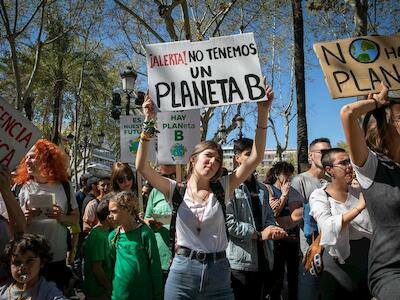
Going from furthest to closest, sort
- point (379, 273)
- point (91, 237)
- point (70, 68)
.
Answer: point (70, 68), point (91, 237), point (379, 273)

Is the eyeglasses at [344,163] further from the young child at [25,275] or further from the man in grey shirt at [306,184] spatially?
the young child at [25,275]

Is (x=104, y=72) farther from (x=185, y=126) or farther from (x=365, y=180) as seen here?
(x=365, y=180)

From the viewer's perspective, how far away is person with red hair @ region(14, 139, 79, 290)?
3.84 metres

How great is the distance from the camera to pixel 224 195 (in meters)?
3.19

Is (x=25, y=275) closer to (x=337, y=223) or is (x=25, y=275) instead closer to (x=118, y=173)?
(x=118, y=173)

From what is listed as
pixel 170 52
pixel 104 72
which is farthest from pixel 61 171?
pixel 104 72

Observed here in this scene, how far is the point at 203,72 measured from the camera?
4.06m

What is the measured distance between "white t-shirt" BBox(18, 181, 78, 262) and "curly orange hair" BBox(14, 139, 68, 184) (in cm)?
8

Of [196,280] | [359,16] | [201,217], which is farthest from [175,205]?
[359,16]

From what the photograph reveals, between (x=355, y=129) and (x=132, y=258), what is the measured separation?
233 cm

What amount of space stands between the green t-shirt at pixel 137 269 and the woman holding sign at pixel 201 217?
862 millimetres

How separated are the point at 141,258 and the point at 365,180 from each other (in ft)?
7.31

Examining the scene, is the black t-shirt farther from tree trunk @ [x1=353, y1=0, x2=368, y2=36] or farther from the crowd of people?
tree trunk @ [x1=353, y1=0, x2=368, y2=36]

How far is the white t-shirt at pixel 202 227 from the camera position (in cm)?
296
